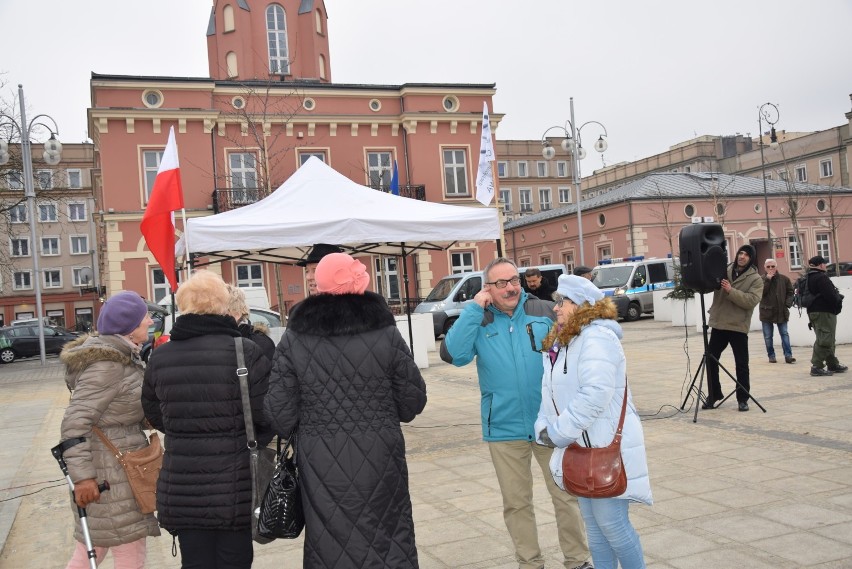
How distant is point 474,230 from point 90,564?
5.61 m

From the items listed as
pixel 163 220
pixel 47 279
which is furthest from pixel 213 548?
pixel 47 279

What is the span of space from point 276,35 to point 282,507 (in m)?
35.1

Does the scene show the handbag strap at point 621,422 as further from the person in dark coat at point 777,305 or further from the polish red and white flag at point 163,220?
the person in dark coat at point 777,305

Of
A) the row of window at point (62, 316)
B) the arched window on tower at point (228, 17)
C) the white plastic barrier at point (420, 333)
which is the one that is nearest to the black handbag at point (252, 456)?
the white plastic barrier at point (420, 333)

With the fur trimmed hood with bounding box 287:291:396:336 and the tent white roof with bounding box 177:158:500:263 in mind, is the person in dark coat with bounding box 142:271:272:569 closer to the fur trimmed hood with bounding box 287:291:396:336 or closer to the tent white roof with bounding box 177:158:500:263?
the fur trimmed hood with bounding box 287:291:396:336

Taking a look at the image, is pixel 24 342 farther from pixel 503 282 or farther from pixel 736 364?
pixel 503 282

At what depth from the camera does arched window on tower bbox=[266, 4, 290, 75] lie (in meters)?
35.3

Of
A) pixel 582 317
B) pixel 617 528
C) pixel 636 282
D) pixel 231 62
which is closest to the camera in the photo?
pixel 617 528

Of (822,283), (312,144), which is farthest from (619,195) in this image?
(822,283)

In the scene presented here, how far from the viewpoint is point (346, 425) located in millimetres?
3316

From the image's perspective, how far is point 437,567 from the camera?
466 centimetres

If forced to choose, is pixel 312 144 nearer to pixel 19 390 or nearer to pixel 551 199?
pixel 19 390

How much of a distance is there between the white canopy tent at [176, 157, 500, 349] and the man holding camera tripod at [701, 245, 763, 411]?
2.88 metres

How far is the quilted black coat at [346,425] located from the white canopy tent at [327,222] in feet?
14.8
